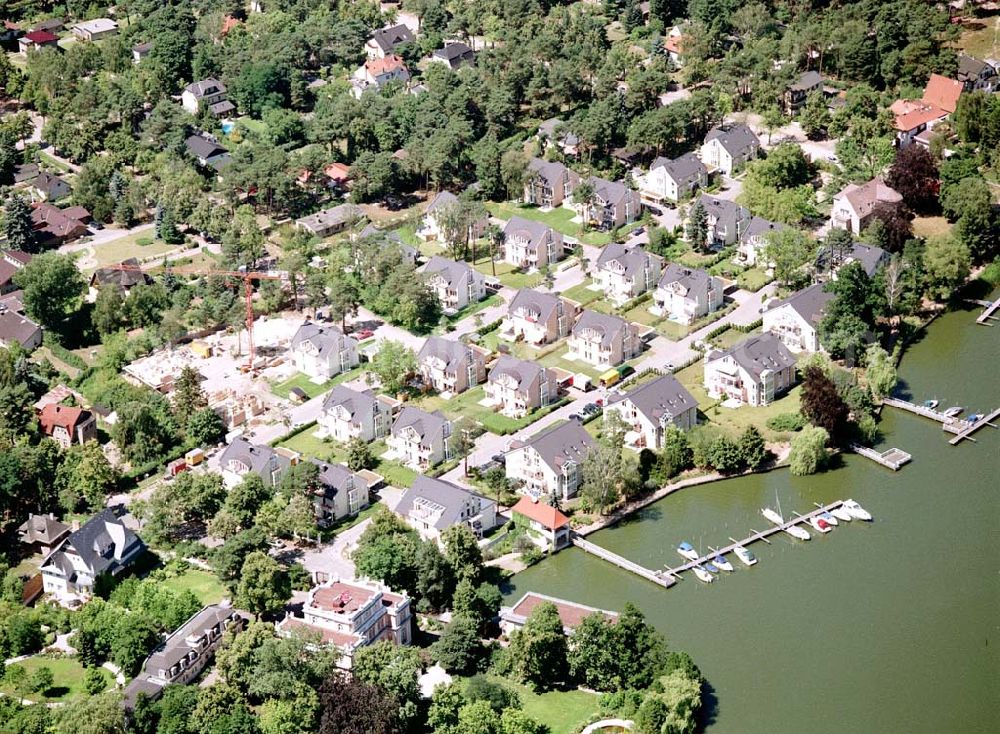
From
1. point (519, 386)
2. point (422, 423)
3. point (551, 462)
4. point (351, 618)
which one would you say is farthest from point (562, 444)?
point (351, 618)

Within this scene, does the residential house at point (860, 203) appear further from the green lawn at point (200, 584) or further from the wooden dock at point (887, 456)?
the green lawn at point (200, 584)

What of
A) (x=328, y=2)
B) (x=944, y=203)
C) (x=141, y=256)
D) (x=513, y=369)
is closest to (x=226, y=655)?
(x=513, y=369)

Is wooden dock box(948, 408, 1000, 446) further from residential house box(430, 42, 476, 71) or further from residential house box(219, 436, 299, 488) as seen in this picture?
residential house box(430, 42, 476, 71)

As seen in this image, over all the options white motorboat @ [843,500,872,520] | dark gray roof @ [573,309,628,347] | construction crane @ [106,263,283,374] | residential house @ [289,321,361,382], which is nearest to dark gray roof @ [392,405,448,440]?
residential house @ [289,321,361,382]

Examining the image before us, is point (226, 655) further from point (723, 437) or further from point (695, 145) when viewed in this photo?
point (695, 145)

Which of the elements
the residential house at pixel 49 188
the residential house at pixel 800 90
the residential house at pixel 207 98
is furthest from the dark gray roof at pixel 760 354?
the residential house at pixel 207 98

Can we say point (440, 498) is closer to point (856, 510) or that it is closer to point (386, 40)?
point (856, 510)
